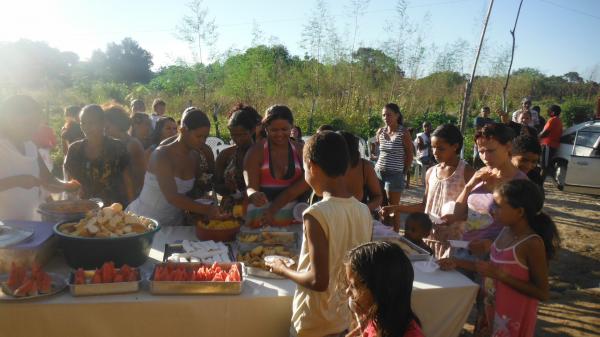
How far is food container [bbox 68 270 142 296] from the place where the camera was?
191 centimetres

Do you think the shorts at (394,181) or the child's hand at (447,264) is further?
the shorts at (394,181)

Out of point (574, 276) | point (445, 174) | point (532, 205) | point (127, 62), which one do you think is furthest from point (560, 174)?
point (127, 62)

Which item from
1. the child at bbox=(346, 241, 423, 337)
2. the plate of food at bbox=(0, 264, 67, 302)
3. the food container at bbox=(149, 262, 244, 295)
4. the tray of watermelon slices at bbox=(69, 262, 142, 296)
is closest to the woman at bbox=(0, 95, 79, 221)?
the plate of food at bbox=(0, 264, 67, 302)

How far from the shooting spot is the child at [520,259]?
2004 mm

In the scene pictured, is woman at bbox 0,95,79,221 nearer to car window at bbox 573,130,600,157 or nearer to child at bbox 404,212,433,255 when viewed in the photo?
child at bbox 404,212,433,255

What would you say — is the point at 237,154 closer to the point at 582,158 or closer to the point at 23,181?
the point at 23,181

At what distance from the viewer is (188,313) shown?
197cm

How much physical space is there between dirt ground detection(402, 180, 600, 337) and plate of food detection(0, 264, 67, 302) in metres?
2.91

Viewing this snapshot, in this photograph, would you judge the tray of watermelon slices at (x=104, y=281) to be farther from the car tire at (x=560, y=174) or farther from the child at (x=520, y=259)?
the car tire at (x=560, y=174)

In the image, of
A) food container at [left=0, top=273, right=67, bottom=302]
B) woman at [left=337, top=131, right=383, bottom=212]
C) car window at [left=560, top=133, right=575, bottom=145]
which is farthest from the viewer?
car window at [left=560, top=133, right=575, bottom=145]

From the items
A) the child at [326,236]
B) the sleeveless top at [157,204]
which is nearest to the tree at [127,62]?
the sleeveless top at [157,204]

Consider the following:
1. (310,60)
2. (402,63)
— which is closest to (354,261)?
(310,60)

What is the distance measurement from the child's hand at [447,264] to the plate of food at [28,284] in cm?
197

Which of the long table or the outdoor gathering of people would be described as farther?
the long table
